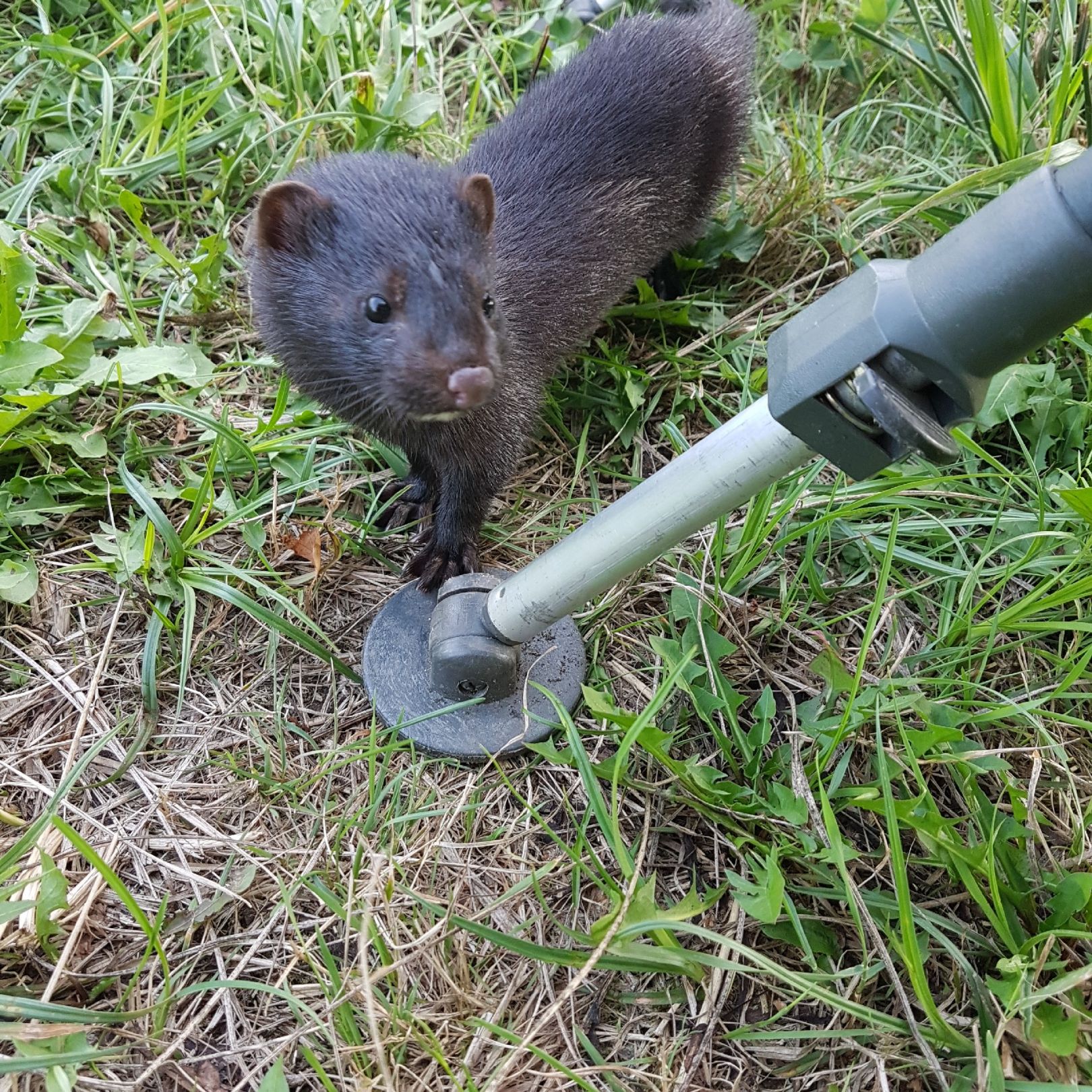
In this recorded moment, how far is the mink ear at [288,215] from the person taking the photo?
2.38 metres

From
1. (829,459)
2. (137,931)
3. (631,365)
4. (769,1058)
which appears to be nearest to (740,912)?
(769,1058)

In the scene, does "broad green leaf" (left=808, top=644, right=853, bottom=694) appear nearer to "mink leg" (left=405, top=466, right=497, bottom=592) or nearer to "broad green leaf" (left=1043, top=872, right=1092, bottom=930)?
"broad green leaf" (left=1043, top=872, right=1092, bottom=930)

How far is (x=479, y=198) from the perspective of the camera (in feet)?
8.20

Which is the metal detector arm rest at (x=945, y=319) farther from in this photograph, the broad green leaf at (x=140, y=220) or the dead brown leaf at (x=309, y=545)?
the broad green leaf at (x=140, y=220)

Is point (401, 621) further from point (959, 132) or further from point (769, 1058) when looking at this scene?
point (959, 132)

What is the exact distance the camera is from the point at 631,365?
356 cm

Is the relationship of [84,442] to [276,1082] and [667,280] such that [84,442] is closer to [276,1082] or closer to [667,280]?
[276,1082]

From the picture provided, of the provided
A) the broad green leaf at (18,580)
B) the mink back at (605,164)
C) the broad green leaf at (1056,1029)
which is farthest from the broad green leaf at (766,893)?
the broad green leaf at (18,580)

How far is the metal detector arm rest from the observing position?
1332 millimetres

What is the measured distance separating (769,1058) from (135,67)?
4.11 m

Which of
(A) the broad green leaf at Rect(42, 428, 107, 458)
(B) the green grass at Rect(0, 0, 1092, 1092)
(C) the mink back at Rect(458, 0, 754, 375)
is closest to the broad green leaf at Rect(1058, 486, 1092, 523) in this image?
(B) the green grass at Rect(0, 0, 1092, 1092)

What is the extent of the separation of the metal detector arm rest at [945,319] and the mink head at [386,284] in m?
0.88

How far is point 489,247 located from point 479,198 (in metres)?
0.14

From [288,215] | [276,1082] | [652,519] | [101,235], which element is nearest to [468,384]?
[652,519]
